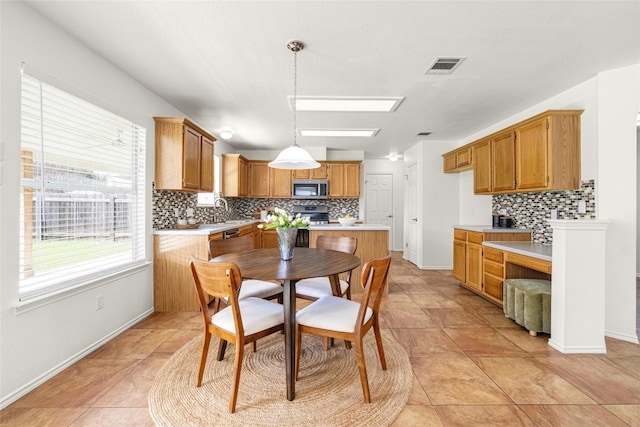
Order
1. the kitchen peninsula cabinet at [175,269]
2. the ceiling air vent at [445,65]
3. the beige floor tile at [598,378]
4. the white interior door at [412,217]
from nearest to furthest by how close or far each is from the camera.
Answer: the beige floor tile at [598,378]
the ceiling air vent at [445,65]
the kitchen peninsula cabinet at [175,269]
the white interior door at [412,217]

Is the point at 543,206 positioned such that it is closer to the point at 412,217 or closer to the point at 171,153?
the point at 412,217

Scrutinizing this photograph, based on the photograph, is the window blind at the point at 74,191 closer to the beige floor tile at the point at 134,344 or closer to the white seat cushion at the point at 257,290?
the beige floor tile at the point at 134,344

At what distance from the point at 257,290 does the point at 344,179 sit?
3913 mm

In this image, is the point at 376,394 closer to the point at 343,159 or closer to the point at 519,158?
the point at 519,158

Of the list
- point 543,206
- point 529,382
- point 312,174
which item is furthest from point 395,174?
point 529,382

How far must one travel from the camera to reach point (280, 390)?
1.81m

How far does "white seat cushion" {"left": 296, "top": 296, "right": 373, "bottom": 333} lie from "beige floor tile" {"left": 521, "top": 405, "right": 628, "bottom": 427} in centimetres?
108

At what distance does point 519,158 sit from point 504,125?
3.54ft

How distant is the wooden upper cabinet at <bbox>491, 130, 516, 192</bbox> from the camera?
3.42m

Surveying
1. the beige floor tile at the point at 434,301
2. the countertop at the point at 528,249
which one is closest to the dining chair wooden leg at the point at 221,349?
the beige floor tile at the point at 434,301

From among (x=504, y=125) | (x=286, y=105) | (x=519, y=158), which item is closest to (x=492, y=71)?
(x=519, y=158)

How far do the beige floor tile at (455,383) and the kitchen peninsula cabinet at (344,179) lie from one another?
3994mm

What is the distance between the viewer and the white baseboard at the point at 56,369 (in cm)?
169

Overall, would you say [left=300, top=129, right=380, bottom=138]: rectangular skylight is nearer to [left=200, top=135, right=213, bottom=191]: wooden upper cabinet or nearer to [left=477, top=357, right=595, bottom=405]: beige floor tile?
[left=200, top=135, right=213, bottom=191]: wooden upper cabinet
